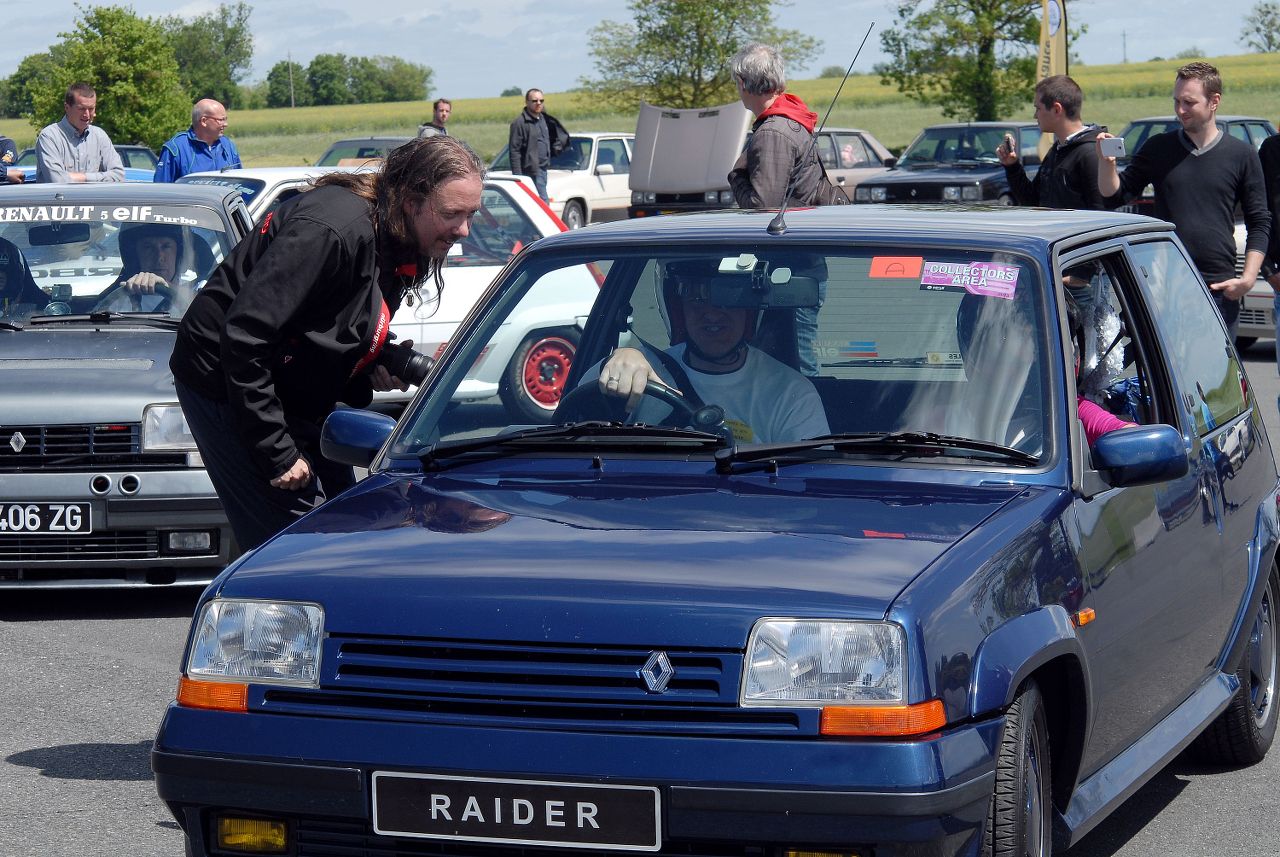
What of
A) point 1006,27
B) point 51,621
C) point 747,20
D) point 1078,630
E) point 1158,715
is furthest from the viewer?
point 747,20

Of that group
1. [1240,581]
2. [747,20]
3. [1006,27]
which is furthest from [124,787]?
[747,20]

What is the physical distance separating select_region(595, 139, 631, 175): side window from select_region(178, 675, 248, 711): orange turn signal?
28181 mm

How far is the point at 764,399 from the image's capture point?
4.30 meters

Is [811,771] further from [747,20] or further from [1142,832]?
[747,20]

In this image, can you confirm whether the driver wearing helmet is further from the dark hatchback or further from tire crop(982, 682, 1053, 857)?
the dark hatchback

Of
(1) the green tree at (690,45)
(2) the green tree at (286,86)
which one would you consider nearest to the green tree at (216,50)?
(2) the green tree at (286,86)

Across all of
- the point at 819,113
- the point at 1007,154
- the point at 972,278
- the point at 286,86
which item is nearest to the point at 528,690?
the point at 972,278

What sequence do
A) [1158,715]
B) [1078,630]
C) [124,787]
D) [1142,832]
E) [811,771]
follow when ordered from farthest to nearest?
[124,787] < [1142,832] < [1158,715] < [1078,630] < [811,771]

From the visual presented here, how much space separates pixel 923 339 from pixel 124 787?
257cm

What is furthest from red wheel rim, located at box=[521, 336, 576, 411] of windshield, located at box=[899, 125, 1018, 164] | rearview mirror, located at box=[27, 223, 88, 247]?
windshield, located at box=[899, 125, 1018, 164]

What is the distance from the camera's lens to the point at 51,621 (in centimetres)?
743

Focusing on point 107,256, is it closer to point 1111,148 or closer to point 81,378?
point 81,378

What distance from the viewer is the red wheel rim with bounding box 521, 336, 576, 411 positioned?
457 centimetres

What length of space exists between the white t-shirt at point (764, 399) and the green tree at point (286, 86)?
137 m
